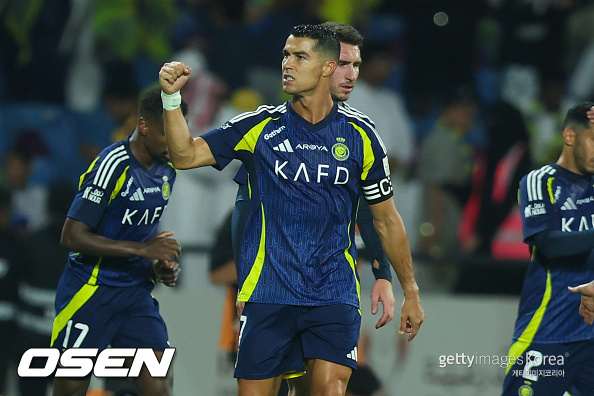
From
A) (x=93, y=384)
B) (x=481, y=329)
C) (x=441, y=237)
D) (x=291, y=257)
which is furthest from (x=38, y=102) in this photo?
(x=291, y=257)

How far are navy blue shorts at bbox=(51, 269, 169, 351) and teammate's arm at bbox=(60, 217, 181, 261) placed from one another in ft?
1.26

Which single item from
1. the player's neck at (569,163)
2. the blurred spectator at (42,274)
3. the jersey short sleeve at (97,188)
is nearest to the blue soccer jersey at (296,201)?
the jersey short sleeve at (97,188)

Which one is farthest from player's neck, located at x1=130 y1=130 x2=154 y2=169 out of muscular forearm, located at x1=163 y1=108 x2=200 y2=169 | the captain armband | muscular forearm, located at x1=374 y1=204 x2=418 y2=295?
muscular forearm, located at x1=374 y1=204 x2=418 y2=295

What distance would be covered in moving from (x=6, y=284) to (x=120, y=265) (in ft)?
9.66

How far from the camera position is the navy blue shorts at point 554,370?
6562 millimetres

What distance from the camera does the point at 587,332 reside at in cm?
664

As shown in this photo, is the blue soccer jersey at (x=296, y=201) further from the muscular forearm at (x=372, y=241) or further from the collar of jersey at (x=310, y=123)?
the muscular forearm at (x=372, y=241)

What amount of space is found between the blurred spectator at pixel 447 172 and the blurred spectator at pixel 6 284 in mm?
3964

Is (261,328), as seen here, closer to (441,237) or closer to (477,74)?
(441,237)

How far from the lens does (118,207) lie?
6594 millimetres

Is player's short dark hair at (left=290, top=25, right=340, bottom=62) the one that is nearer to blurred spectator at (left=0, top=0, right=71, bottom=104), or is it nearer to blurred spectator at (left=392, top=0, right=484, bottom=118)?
blurred spectator at (left=0, top=0, right=71, bottom=104)

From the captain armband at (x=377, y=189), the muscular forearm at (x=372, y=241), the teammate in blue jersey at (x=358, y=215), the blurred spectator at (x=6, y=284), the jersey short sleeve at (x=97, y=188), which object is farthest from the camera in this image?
the blurred spectator at (x=6, y=284)

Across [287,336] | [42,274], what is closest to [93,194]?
[287,336]

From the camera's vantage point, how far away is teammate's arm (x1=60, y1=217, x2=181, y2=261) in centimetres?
629
